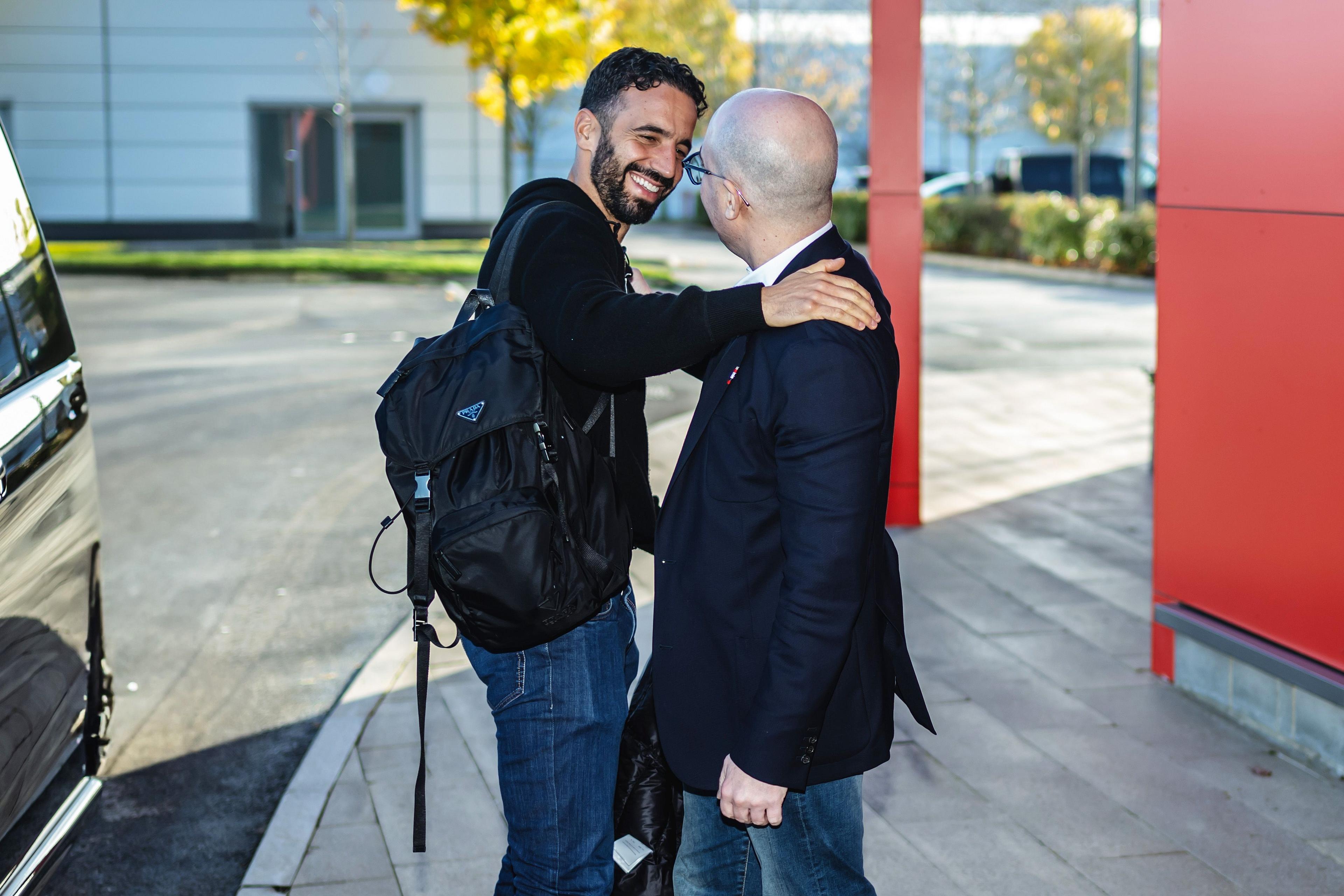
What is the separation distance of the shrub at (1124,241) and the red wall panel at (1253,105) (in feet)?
58.6

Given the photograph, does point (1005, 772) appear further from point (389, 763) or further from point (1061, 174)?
point (1061, 174)

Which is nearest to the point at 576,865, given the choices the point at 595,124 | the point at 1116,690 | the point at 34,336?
the point at 595,124

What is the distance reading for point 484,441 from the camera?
2398mm

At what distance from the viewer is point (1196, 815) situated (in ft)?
13.0

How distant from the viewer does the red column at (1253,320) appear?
4094mm

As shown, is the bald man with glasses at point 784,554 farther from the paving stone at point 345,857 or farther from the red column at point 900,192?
the red column at point 900,192

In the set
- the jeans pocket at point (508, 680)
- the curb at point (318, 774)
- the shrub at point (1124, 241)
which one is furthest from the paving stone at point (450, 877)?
the shrub at point (1124, 241)

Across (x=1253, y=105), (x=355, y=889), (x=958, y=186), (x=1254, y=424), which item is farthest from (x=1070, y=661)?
(x=958, y=186)

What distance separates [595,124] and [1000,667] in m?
3.20

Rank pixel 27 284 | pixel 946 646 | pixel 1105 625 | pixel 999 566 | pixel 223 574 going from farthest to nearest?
1. pixel 223 574
2. pixel 999 566
3. pixel 1105 625
4. pixel 946 646
5. pixel 27 284

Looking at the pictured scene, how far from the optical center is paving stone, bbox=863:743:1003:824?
3.97 m

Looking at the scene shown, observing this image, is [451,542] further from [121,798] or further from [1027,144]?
[1027,144]

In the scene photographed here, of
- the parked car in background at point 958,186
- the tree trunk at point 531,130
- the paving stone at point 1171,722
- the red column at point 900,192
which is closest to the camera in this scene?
the paving stone at point 1171,722

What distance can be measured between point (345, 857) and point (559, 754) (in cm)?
156
